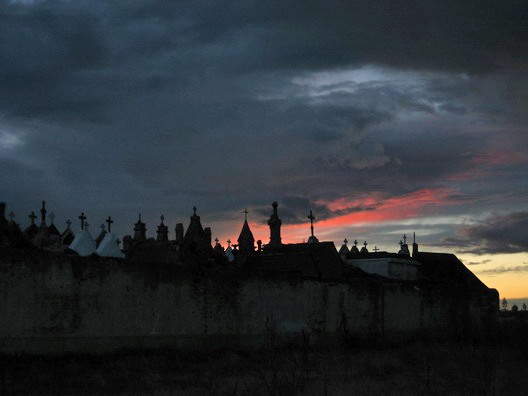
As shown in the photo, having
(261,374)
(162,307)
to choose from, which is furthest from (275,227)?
(261,374)

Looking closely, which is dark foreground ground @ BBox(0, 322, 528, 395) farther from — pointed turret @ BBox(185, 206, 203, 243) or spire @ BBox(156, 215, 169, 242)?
pointed turret @ BBox(185, 206, 203, 243)

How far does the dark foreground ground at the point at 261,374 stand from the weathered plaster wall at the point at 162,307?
43 cm

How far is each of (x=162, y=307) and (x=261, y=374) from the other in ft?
17.9

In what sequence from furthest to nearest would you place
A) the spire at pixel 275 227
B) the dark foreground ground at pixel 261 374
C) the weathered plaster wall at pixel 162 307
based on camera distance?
the spire at pixel 275 227
the weathered plaster wall at pixel 162 307
the dark foreground ground at pixel 261 374

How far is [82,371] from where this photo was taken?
13.6 metres

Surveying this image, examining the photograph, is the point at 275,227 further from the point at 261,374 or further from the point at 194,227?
the point at 261,374

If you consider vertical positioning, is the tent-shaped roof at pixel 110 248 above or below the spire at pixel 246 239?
below

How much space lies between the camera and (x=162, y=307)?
1641cm

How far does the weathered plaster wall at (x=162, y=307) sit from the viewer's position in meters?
13.9

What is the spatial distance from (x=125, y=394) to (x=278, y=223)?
84.3 ft

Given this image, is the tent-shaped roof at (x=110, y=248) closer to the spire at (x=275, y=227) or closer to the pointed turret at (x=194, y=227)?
the spire at (x=275, y=227)

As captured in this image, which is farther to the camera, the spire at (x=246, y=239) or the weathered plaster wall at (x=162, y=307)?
the spire at (x=246, y=239)

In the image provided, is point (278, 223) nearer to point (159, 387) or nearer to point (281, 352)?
point (281, 352)

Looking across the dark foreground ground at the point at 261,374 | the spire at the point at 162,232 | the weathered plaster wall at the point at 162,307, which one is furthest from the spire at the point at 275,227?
the dark foreground ground at the point at 261,374
